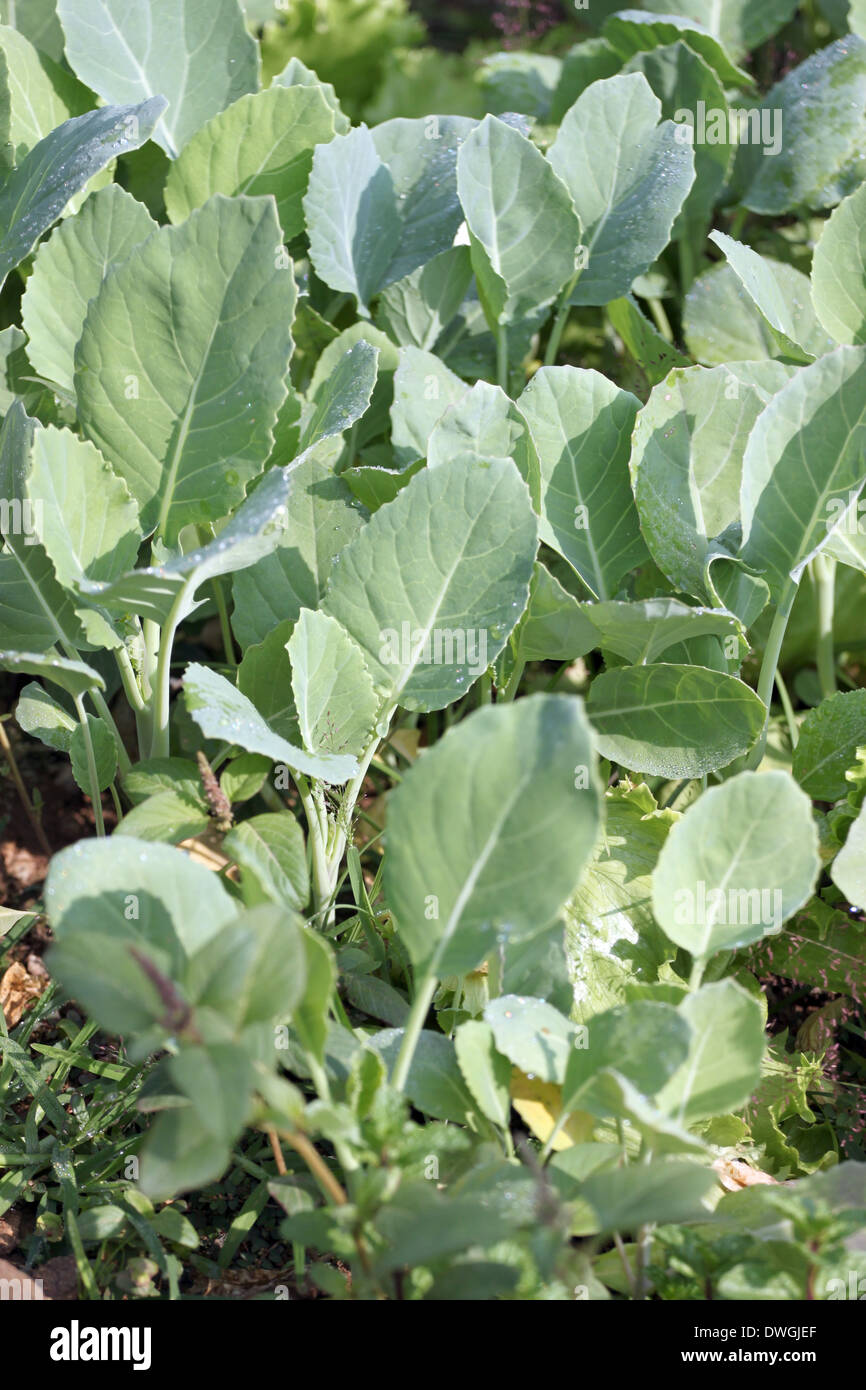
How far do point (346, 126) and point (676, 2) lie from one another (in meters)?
0.73

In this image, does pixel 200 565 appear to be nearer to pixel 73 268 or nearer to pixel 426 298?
pixel 73 268

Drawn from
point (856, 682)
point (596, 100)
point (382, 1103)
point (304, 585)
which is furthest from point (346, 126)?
point (382, 1103)

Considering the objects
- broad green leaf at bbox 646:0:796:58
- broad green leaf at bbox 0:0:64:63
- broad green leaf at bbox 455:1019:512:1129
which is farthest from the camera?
broad green leaf at bbox 646:0:796:58

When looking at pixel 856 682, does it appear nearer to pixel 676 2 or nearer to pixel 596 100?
pixel 596 100

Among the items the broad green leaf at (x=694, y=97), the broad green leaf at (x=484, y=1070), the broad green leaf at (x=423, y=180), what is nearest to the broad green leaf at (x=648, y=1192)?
the broad green leaf at (x=484, y=1070)

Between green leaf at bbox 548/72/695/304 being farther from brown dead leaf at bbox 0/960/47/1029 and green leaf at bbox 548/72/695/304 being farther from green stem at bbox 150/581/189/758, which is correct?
brown dead leaf at bbox 0/960/47/1029

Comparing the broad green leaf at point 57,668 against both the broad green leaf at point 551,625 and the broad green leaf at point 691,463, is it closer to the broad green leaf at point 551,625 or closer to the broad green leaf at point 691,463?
the broad green leaf at point 551,625

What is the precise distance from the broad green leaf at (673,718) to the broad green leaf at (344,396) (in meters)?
0.32

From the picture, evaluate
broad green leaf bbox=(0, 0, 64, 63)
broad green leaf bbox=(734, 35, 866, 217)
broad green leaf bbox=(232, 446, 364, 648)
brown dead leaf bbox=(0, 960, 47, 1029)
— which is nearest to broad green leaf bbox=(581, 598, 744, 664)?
broad green leaf bbox=(232, 446, 364, 648)

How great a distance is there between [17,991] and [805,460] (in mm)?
Result: 874

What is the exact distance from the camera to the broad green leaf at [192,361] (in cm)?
88

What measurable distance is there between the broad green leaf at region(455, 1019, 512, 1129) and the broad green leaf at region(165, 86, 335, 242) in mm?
797

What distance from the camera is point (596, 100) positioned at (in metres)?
1.22

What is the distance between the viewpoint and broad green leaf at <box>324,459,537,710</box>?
0.92 meters
